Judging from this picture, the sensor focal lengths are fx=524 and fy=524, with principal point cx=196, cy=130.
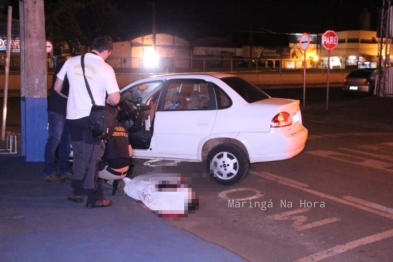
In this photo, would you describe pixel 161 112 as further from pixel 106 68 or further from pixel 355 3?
pixel 355 3

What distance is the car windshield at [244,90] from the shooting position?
25.3ft

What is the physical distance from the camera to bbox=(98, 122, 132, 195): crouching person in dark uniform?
21.2 feet

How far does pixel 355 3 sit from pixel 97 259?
67841 mm

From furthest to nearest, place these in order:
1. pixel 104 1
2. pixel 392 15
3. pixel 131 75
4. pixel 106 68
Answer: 1. pixel 104 1
2. pixel 131 75
3. pixel 392 15
4. pixel 106 68

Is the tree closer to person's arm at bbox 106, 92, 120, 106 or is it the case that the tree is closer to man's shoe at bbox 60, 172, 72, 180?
man's shoe at bbox 60, 172, 72, 180

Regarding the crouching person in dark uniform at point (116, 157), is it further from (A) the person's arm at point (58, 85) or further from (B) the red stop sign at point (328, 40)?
(B) the red stop sign at point (328, 40)

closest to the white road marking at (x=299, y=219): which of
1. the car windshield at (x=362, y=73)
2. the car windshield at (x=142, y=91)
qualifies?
the car windshield at (x=142, y=91)

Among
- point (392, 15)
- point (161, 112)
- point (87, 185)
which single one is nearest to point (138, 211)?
point (87, 185)

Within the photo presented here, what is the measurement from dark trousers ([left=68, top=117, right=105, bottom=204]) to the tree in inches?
1315

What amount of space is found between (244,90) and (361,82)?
18054 mm

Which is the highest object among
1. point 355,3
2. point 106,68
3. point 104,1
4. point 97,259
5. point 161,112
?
point 355,3

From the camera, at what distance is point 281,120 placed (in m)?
7.38

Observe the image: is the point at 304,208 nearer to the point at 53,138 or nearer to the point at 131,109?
the point at 131,109

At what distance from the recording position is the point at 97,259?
484cm
